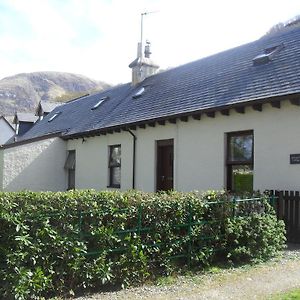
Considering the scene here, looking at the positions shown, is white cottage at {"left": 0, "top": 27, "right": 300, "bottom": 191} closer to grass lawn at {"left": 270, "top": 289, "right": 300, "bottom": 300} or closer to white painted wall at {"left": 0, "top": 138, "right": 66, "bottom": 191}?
white painted wall at {"left": 0, "top": 138, "right": 66, "bottom": 191}

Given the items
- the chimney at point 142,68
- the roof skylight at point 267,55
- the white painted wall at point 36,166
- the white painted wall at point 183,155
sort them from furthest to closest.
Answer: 1. the chimney at point 142,68
2. the white painted wall at point 36,166
3. the roof skylight at point 267,55
4. the white painted wall at point 183,155

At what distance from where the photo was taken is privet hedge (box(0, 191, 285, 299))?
5645 mm

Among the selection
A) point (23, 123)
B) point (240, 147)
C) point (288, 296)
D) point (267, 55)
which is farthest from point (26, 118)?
point (288, 296)

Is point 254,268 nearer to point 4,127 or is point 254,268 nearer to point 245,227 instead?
point 245,227

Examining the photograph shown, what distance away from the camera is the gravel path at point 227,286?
5.99 meters

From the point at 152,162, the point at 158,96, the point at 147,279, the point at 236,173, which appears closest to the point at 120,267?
the point at 147,279

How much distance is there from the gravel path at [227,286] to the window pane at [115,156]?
1052 cm

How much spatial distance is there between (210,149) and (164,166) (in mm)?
2846

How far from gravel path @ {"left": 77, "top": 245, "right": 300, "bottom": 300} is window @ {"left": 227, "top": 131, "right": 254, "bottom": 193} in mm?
4219

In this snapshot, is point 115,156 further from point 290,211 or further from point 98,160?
point 290,211

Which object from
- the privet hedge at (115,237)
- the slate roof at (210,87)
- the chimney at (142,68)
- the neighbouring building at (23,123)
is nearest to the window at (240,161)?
the slate roof at (210,87)

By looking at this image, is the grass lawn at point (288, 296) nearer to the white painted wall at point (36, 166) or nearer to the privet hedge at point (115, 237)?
the privet hedge at point (115, 237)

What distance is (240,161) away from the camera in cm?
1177

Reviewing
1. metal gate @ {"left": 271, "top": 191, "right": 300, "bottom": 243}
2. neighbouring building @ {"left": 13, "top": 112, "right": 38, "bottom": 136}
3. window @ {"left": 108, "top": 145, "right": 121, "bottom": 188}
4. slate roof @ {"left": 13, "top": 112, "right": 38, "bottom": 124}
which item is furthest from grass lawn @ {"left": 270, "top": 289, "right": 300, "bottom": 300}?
slate roof @ {"left": 13, "top": 112, "right": 38, "bottom": 124}
